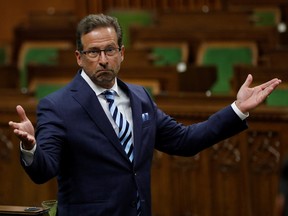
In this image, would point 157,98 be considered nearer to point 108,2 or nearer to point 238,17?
point 238,17

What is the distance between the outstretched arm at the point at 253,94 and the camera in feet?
3.66

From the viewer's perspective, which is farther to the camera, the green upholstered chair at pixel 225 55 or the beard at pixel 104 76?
the green upholstered chair at pixel 225 55

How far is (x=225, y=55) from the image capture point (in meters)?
2.79

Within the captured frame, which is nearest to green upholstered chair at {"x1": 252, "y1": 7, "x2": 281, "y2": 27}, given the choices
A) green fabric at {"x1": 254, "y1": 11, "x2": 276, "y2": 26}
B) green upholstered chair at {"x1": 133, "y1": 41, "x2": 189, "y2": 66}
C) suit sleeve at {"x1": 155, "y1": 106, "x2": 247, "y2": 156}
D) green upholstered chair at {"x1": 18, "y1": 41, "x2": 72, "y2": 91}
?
green fabric at {"x1": 254, "y1": 11, "x2": 276, "y2": 26}

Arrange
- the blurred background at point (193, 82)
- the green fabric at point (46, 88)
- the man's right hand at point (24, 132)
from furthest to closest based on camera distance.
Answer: the green fabric at point (46, 88) < the blurred background at point (193, 82) < the man's right hand at point (24, 132)

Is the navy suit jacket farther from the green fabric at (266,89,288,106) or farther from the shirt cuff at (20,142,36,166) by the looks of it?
the green fabric at (266,89,288,106)

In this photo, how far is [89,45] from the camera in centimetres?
110

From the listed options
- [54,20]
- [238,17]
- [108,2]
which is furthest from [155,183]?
[108,2]

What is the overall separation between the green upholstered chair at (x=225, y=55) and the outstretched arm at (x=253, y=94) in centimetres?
150

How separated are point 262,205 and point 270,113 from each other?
0.24 meters

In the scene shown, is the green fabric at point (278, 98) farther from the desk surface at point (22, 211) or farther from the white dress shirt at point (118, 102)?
the desk surface at point (22, 211)

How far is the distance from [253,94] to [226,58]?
1.65m

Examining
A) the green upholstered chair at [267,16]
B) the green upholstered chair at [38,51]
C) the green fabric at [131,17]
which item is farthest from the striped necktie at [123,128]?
the green fabric at [131,17]

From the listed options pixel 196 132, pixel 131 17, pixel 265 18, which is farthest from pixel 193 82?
pixel 196 132
